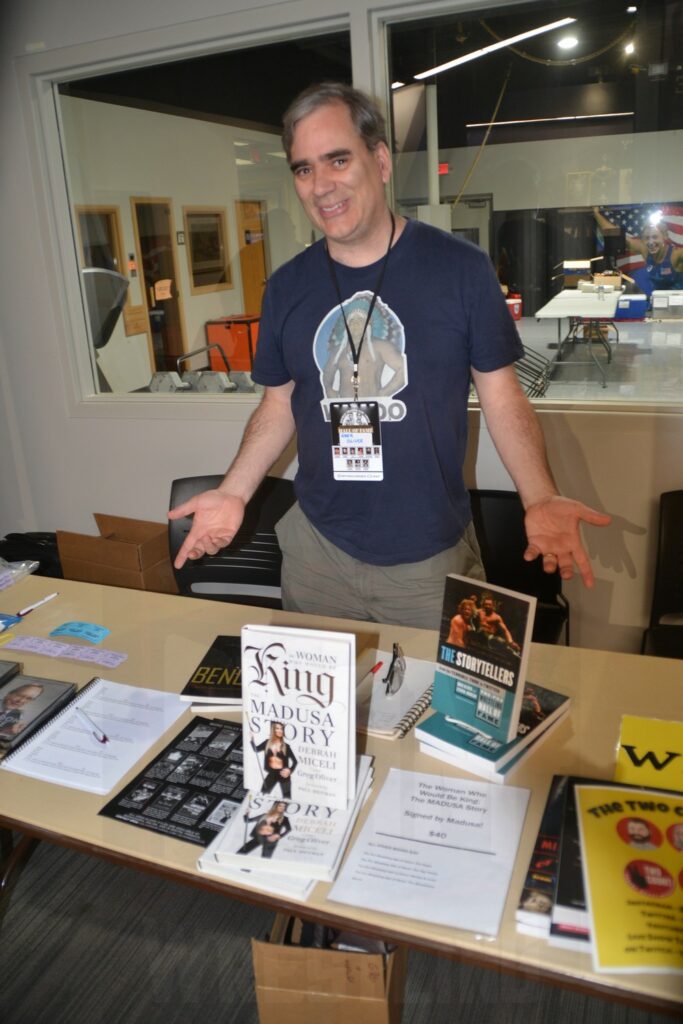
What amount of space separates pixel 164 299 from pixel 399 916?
3377 mm

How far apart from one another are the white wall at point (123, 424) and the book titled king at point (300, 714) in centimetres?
200

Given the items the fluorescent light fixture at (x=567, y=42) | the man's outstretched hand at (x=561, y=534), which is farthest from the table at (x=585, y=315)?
the man's outstretched hand at (x=561, y=534)

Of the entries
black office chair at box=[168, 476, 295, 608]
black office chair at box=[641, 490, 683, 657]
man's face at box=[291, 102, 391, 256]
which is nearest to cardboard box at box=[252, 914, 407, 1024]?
man's face at box=[291, 102, 391, 256]

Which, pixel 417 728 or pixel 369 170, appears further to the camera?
pixel 369 170

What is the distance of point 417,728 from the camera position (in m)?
1.38

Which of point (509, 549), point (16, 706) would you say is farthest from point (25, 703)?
point (509, 549)

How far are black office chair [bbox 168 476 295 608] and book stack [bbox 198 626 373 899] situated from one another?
1551mm

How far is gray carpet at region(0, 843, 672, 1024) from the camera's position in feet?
5.73

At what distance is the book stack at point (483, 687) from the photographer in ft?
4.09

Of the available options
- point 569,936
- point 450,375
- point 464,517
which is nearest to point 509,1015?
point 569,936

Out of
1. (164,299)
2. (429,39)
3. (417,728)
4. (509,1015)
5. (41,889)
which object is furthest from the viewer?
(164,299)

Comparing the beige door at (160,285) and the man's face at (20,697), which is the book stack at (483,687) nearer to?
the man's face at (20,697)

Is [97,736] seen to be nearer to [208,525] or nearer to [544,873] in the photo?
[208,525]

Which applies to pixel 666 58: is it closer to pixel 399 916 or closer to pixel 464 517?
pixel 464 517
